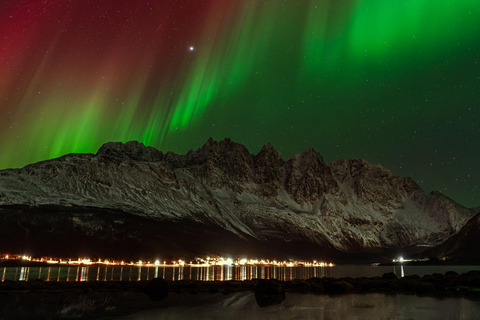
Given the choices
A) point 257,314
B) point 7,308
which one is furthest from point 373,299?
point 7,308

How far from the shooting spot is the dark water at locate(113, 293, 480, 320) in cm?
4288

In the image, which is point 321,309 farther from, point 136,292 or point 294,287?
point 136,292

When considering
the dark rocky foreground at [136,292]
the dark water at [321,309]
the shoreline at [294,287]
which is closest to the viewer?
the dark water at [321,309]

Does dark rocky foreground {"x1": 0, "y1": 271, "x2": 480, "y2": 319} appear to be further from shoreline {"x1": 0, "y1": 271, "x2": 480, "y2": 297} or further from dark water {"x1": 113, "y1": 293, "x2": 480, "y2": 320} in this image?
dark water {"x1": 113, "y1": 293, "x2": 480, "y2": 320}

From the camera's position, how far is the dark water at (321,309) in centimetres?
4288

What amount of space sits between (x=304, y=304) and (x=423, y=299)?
19.1 metres

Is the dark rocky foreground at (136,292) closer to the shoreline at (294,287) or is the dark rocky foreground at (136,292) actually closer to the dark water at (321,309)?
the shoreline at (294,287)

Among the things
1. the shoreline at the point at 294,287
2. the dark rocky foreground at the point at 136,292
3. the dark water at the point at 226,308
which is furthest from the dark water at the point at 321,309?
the shoreline at the point at 294,287

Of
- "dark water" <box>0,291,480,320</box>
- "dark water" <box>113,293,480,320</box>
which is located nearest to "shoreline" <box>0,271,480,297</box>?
"dark water" <box>0,291,480,320</box>

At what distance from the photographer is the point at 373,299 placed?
59.8 metres

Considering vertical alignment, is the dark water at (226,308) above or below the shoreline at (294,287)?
below

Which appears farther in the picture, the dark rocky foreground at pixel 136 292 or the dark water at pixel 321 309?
the dark rocky foreground at pixel 136 292

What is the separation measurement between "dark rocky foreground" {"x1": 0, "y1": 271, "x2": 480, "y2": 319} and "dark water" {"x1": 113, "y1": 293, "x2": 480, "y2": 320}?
2782mm

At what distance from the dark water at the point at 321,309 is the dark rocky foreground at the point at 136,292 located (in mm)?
2782
